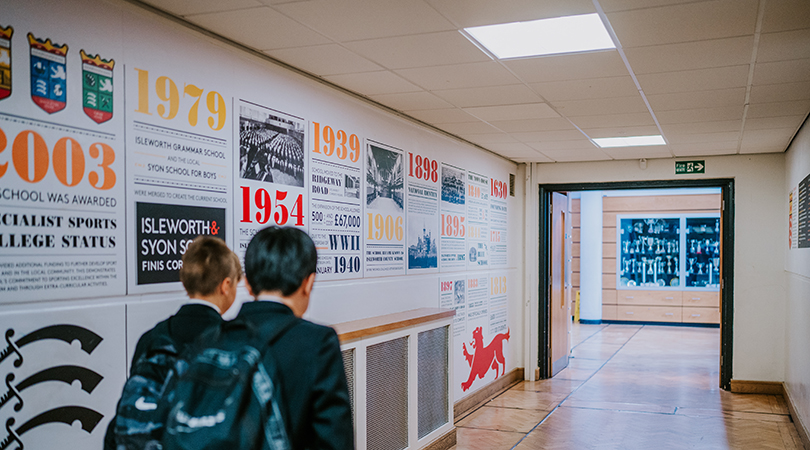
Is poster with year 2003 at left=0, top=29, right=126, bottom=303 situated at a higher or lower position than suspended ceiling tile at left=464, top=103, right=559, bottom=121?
lower

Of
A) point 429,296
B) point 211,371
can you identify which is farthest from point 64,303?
point 429,296

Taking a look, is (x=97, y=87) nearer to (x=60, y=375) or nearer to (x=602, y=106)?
(x=60, y=375)

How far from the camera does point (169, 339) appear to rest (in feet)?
6.07

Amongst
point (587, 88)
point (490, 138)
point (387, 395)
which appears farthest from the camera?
point (490, 138)

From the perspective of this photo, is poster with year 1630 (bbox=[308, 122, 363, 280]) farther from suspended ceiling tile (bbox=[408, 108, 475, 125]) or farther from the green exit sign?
the green exit sign

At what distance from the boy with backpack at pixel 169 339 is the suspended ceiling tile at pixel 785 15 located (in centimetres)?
243

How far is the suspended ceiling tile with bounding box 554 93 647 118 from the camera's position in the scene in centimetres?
465

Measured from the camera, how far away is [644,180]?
7633 mm

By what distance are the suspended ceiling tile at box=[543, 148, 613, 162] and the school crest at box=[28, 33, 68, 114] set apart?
17.4 feet

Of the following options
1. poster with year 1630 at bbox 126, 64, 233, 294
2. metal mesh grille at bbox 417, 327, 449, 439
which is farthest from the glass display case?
poster with year 1630 at bbox 126, 64, 233, 294

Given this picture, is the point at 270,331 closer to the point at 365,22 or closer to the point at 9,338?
the point at 9,338

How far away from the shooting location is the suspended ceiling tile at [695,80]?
3855mm

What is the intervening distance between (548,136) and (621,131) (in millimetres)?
641

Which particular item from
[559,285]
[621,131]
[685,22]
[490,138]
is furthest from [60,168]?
[559,285]
